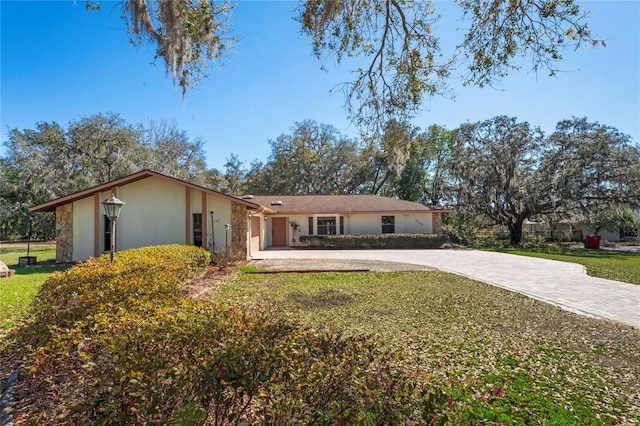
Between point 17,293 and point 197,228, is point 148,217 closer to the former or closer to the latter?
point 197,228

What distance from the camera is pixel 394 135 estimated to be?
601 cm

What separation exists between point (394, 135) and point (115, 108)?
26.0m

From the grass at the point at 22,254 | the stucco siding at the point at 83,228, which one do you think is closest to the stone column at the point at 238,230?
the stucco siding at the point at 83,228

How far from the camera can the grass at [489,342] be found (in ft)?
9.80

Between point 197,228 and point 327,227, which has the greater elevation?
point 197,228

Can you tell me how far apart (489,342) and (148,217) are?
1349 centimetres

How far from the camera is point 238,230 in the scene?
45.3 feet

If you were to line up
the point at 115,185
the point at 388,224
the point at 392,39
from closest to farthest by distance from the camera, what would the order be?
the point at 392,39, the point at 115,185, the point at 388,224

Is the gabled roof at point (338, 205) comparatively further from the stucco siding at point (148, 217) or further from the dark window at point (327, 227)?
the stucco siding at point (148, 217)

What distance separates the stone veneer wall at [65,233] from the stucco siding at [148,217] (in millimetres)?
1751

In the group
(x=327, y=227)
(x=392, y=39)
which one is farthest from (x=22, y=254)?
(x=392, y=39)

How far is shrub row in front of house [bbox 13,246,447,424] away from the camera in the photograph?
1539 millimetres

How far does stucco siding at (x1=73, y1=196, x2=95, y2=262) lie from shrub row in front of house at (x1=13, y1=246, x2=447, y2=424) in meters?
12.7

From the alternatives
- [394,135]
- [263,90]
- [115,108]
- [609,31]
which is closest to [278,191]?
[115,108]
